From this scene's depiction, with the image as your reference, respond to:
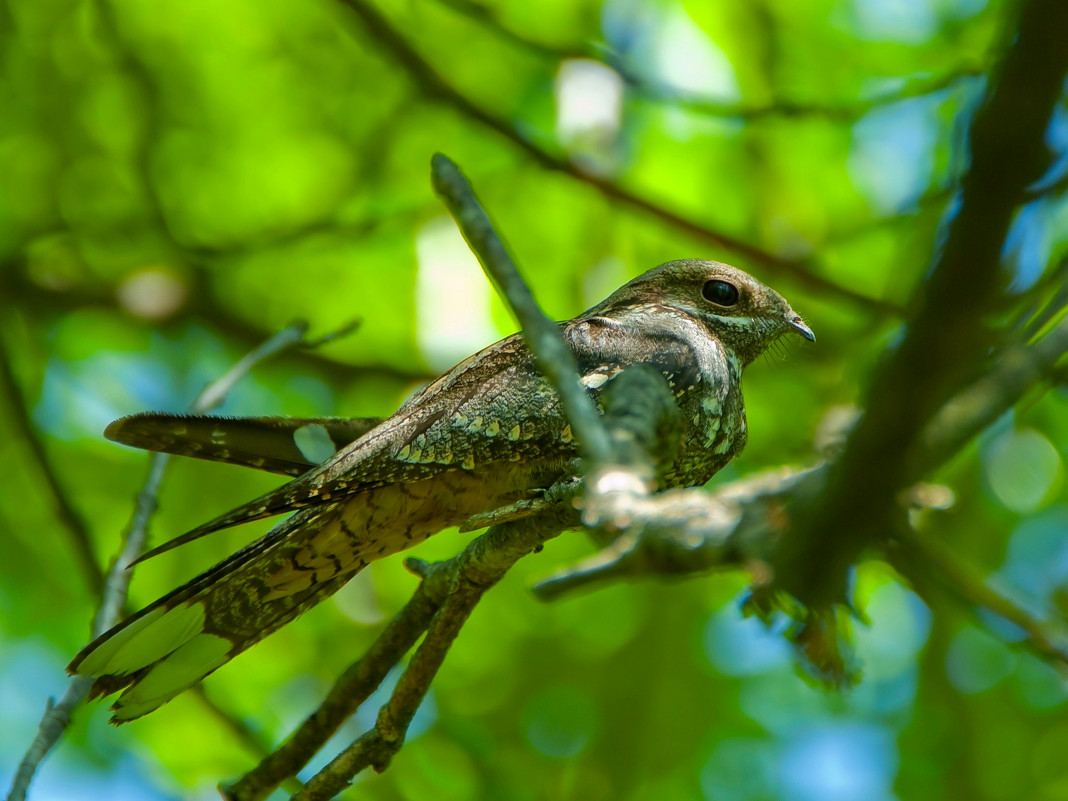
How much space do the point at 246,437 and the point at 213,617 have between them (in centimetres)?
61

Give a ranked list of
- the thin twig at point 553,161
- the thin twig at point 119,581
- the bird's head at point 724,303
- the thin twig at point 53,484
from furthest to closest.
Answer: the thin twig at point 553,161 < the thin twig at point 53,484 < the bird's head at point 724,303 < the thin twig at point 119,581

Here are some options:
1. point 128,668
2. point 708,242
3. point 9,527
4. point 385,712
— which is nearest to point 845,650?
point 385,712

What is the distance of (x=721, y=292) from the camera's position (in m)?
3.96

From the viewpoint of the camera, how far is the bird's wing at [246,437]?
10.3 ft

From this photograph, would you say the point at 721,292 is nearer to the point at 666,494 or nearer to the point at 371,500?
the point at 371,500

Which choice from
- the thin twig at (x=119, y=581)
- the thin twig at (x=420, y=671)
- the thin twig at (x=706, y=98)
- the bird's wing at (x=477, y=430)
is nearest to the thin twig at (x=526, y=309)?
the thin twig at (x=420, y=671)

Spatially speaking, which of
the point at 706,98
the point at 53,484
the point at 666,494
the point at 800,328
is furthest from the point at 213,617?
the point at 706,98

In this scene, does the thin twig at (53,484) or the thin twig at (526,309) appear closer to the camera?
the thin twig at (526,309)

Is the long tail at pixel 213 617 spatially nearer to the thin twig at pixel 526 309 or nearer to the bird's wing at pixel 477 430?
the bird's wing at pixel 477 430

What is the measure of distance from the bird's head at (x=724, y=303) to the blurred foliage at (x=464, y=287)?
1.09 meters

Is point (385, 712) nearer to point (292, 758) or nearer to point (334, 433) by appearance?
point (292, 758)

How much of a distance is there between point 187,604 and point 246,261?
3.58 meters

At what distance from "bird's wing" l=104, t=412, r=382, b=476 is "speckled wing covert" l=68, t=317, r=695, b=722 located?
0.13 feet

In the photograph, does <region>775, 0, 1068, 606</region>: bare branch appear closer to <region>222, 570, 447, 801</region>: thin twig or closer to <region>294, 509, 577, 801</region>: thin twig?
<region>294, 509, 577, 801</region>: thin twig
